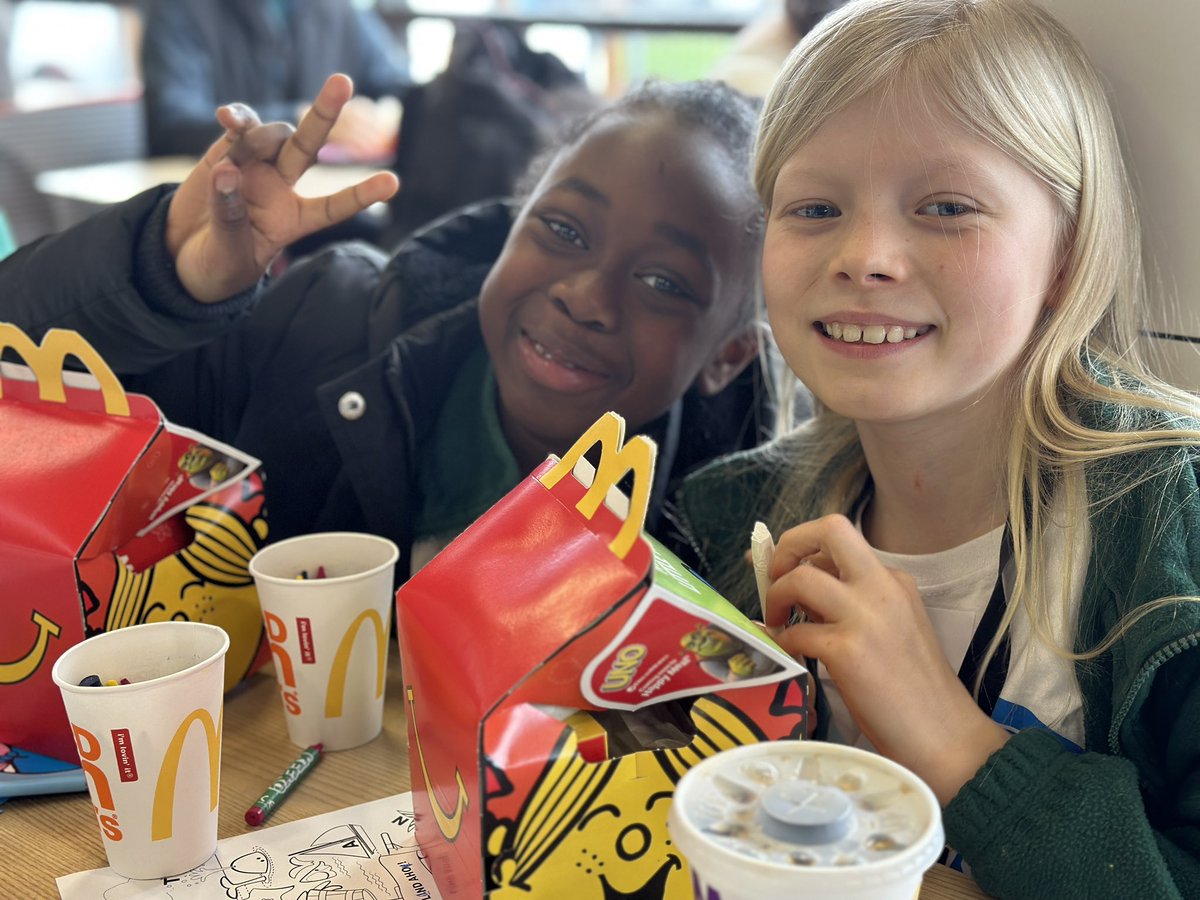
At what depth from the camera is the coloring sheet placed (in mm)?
793

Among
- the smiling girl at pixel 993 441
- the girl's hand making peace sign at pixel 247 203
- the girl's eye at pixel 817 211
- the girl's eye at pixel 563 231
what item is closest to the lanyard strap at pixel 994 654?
the smiling girl at pixel 993 441

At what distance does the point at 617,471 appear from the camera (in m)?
0.71

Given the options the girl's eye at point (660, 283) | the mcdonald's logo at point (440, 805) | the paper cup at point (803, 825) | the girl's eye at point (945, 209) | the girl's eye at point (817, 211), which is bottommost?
the mcdonald's logo at point (440, 805)

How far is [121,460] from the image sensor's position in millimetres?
966

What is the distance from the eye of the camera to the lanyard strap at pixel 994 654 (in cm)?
94

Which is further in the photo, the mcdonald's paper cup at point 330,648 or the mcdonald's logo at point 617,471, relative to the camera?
the mcdonald's paper cup at point 330,648

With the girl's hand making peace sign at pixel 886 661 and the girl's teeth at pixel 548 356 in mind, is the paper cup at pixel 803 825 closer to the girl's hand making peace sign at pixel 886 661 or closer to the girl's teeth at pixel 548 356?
the girl's hand making peace sign at pixel 886 661

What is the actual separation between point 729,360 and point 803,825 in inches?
32.3

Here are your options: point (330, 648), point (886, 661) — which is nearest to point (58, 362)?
point (330, 648)

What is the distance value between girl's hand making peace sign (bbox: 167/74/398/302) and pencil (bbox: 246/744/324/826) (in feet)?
1.65

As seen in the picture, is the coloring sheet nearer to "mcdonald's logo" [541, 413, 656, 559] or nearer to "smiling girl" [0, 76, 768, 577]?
"mcdonald's logo" [541, 413, 656, 559]

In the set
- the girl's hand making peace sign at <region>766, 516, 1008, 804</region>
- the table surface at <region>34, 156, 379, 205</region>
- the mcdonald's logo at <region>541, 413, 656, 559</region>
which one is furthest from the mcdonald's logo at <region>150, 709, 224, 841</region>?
the table surface at <region>34, 156, 379, 205</region>

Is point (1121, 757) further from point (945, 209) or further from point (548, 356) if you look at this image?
point (548, 356)

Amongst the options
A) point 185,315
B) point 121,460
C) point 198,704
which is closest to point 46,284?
point 185,315
